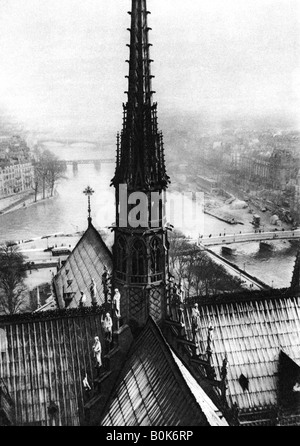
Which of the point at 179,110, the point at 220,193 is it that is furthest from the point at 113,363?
the point at 220,193

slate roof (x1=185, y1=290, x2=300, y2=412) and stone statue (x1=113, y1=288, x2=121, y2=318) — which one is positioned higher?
stone statue (x1=113, y1=288, x2=121, y2=318)

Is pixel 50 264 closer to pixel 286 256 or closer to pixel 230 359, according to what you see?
pixel 286 256

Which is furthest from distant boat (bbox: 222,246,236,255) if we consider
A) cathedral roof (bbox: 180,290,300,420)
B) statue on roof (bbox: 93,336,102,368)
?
statue on roof (bbox: 93,336,102,368)

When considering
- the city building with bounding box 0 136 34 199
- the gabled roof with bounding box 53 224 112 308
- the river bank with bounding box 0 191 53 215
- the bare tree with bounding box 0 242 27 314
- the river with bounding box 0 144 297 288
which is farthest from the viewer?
the river bank with bounding box 0 191 53 215

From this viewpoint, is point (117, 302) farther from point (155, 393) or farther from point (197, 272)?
point (197, 272)

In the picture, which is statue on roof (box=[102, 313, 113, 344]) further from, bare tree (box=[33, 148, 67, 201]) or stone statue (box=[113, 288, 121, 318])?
bare tree (box=[33, 148, 67, 201])

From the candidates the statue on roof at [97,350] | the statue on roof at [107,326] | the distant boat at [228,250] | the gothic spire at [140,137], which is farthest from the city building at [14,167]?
the statue on roof at [97,350]

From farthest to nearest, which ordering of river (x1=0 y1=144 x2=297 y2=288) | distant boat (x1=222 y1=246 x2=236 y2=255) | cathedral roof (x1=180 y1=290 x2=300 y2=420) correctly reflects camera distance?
distant boat (x1=222 y1=246 x2=236 y2=255)
river (x1=0 y1=144 x2=297 y2=288)
cathedral roof (x1=180 y1=290 x2=300 y2=420)
